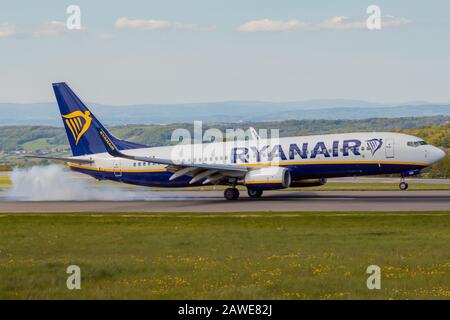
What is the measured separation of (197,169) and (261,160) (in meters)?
4.29

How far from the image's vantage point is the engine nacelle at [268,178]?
52.9 metres

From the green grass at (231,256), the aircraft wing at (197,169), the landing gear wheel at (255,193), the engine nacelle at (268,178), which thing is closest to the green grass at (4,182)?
the aircraft wing at (197,169)

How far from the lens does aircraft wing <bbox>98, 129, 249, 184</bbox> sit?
54197 mm

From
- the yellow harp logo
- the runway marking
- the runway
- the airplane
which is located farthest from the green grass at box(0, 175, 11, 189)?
the runway marking

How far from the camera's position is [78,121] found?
62.1 m

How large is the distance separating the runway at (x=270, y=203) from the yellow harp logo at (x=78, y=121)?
20.8ft

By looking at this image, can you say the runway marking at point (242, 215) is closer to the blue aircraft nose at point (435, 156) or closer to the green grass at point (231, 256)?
the green grass at point (231, 256)

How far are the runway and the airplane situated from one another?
1479 mm

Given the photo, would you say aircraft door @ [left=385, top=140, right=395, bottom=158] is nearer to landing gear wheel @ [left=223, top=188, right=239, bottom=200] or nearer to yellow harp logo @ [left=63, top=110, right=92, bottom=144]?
landing gear wheel @ [left=223, top=188, right=239, bottom=200]

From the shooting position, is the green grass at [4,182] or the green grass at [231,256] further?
the green grass at [4,182]

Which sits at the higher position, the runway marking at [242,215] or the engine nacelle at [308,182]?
the engine nacelle at [308,182]

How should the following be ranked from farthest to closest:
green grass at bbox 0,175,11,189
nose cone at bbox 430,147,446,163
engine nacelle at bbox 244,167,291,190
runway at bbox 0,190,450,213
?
green grass at bbox 0,175,11,189 → nose cone at bbox 430,147,446,163 → engine nacelle at bbox 244,167,291,190 → runway at bbox 0,190,450,213
